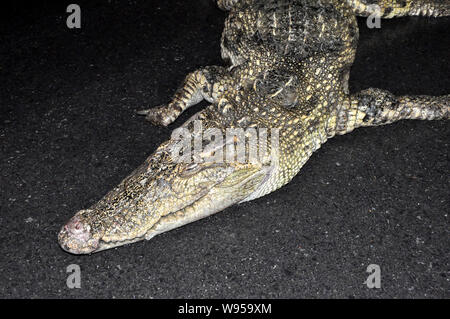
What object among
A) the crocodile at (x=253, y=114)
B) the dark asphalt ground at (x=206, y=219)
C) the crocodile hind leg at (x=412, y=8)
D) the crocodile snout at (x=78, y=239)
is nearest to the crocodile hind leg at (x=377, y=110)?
the crocodile at (x=253, y=114)

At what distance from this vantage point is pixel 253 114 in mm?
3566

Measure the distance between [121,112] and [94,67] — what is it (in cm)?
72

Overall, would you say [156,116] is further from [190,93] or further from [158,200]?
[158,200]

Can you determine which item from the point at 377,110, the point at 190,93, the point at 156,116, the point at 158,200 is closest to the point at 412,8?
the point at 377,110

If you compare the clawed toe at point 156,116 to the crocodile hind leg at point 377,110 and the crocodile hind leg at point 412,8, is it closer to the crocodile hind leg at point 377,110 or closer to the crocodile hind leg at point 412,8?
the crocodile hind leg at point 377,110

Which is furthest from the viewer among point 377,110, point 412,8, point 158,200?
point 412,8

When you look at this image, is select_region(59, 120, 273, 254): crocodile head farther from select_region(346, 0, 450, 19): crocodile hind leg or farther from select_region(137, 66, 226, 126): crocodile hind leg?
select_region(346, 0, 450, 19): crocodile hind leg

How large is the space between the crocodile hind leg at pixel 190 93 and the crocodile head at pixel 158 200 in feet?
2.75

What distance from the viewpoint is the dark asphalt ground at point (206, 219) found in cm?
329

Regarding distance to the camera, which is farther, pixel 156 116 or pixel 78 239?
pixel 156 116

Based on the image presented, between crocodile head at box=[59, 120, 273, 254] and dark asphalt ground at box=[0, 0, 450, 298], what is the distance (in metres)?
0.26

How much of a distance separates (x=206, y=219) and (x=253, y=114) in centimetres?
77

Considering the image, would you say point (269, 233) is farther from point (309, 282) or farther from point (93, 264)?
point (93, 264)

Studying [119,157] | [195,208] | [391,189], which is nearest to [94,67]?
[119,157]
